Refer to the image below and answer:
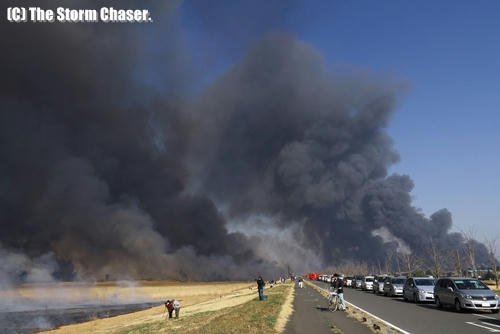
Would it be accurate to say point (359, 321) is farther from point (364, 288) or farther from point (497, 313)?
point (364, 288)

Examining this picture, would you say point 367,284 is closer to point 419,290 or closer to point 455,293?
point 419,290

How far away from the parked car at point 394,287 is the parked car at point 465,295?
490 inches

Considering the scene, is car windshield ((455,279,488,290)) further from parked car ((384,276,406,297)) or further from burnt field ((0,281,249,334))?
burnt field ((0,281,249,334))

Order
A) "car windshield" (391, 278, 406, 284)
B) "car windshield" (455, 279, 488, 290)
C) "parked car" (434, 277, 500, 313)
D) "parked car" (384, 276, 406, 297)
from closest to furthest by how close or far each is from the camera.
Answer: "parked car" (434, 277, 500, 313) → "car windshield" (455, 279, 488, 290) → "parked car" (384, 276, 406, 297) → "car windshield" (391, 278, 406, 284)

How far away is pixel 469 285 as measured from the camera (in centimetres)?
2311

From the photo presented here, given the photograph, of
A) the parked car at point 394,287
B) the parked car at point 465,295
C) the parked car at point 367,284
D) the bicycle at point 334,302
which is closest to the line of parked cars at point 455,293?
the parked car at point 465,295

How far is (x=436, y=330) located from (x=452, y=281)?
10339 mm

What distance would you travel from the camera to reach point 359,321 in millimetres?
18125

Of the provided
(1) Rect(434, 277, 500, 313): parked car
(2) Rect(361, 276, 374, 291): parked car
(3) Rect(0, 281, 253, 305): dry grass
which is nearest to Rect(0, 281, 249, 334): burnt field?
(3) Rect(0, 281, 253, 305): dry grass

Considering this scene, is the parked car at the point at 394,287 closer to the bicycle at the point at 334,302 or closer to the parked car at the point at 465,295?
the parked car at the point at 465,295

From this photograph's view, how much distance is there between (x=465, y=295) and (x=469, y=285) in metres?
1.87

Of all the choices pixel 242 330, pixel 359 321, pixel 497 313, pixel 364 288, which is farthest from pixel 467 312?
pixel 364 288

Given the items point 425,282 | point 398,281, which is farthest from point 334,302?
point 398,281

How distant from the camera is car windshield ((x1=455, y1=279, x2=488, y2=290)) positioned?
74.5 ft
